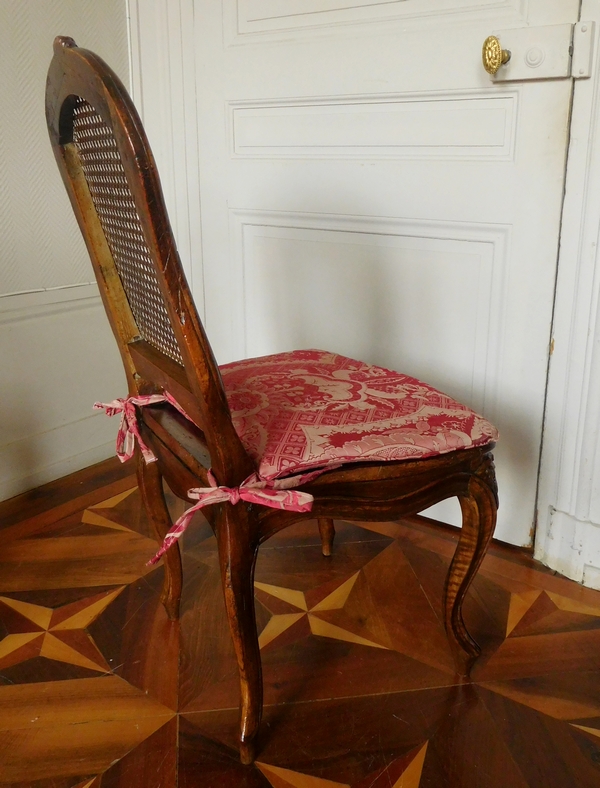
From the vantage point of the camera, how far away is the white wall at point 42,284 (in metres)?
1.58

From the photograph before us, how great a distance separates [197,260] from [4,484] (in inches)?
28.3

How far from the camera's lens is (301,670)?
113 centimetres

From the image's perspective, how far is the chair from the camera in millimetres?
755

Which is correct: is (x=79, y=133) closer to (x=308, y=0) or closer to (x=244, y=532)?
(x=244, y=532)

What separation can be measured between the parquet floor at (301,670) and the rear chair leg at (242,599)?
0.09 meters

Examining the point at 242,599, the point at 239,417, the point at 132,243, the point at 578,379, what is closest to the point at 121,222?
the point at 132,243

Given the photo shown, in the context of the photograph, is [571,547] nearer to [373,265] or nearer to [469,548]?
[469,548]

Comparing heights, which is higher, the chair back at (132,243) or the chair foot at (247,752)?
the chair back at (132,243)

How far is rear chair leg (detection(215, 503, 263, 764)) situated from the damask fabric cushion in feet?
0.23

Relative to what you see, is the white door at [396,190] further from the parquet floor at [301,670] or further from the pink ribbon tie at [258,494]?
the pink ribbon tie at [258,494]

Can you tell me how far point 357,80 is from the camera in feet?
4.70

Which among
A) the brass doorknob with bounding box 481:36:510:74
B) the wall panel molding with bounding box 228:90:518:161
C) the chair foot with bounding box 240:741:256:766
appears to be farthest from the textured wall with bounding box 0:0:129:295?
the chair foot with bounding box 240:741:256:766

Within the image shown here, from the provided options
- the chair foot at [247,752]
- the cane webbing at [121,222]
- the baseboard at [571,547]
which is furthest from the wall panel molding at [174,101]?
the chair foot at [247,752]

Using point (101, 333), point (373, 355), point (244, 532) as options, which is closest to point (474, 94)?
point (373, 355)
